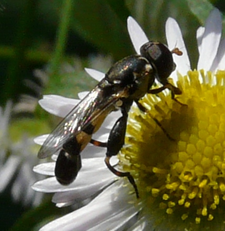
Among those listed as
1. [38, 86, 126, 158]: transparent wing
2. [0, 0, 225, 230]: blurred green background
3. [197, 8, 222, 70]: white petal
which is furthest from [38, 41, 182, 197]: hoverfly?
[0, 0, 225, 230]: blurred green background

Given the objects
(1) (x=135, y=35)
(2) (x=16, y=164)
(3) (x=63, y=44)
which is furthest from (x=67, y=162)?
(2) (x=16, y=164)

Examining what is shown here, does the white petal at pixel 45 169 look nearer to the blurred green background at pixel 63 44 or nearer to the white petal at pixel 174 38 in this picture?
the blurred green background at pixel 63 44

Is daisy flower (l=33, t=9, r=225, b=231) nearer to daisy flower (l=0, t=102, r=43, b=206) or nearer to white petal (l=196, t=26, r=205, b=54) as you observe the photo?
white petal (l=196, t=26, r=205, b=54)

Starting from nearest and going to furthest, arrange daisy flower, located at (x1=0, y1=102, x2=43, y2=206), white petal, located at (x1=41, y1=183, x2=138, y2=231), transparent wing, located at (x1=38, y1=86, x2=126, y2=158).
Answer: transparent wing, located at (x1=38, y1=86, x2=126, y2=158)
white petal, located at (x1=41, y1=183, x2=138, y2=231)
daisy flower, located at (x1=0, y1=102, x2=43, y2=206)

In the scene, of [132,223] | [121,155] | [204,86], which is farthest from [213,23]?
[132,223]

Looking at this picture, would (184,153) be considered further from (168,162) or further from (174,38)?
(174,38)

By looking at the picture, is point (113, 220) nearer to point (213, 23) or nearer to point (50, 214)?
point (50, 214)
